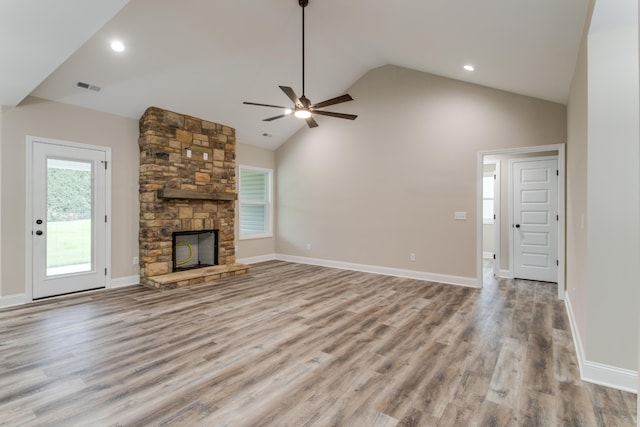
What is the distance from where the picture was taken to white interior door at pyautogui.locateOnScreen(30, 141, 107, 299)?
4230 millimetres

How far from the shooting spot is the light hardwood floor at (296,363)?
6.43 ft

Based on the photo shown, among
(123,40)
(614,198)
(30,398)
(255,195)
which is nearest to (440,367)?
(614,198)

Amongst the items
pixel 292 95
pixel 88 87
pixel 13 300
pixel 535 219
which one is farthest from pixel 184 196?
pixel 535 219

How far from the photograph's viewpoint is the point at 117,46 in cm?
379

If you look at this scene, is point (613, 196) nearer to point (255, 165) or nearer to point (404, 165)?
point (404, 165)

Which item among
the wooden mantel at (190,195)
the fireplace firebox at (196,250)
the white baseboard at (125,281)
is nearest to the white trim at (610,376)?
the wooden mantel at (190,195)

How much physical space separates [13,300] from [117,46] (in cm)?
351

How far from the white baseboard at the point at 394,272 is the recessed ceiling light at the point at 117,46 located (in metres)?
5.01

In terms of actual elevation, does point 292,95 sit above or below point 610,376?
above

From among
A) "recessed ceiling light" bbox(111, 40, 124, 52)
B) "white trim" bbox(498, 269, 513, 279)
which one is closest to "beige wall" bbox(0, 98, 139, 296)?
"recessed ceiling light" bbox(111, 40, 124, 52)

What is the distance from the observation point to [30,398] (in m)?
2.10

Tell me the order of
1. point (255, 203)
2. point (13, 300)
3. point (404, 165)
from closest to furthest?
point (13, 300) < point (404, 165) < point (255, 203)

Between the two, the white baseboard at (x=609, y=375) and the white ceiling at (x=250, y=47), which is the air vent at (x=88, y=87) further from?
the white baseboard at (x=609, y=375)

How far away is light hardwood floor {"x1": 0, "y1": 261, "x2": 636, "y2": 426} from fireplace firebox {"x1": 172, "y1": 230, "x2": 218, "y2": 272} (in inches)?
62.6
